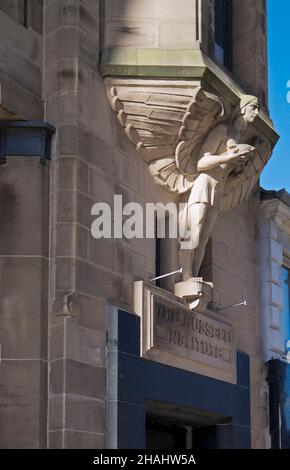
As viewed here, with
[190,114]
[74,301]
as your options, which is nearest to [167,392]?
[74,301]

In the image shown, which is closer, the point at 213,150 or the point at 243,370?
the point at 213,150

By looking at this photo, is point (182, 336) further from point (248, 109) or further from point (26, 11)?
point (26, 11)

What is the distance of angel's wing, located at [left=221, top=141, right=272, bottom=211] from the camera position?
63.8ft

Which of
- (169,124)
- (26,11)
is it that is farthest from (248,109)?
(26,11)

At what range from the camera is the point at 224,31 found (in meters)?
22.2

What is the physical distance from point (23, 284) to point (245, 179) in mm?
5610

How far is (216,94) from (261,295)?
5.18 metres

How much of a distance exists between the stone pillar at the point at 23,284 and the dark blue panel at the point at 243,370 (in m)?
5.43

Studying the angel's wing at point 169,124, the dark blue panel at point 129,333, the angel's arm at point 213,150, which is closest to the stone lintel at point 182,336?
the dark blue panel at point 129,333

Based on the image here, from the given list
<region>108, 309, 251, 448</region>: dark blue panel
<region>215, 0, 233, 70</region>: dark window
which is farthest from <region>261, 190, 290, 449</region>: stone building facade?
<region>215, 0, 233, 70</region>: dark window

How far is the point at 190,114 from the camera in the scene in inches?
700

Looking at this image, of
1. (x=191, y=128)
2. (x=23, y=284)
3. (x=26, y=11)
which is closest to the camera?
(x=23, y=284)

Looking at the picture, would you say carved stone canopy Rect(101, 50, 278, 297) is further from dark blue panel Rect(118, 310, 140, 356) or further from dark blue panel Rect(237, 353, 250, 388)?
dark blue panel Rect(237, 353, 250, 388)

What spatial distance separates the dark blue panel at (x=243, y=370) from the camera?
19.9 metres
